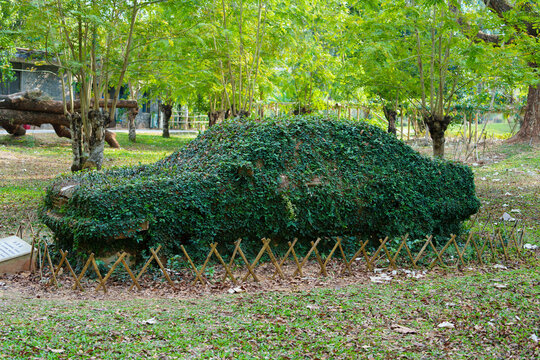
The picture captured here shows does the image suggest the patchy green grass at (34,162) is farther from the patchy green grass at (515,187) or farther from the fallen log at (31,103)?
the patchy green grass at (515,187)

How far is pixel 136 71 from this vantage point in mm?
12469

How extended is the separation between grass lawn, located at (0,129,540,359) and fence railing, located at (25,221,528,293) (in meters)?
0.34

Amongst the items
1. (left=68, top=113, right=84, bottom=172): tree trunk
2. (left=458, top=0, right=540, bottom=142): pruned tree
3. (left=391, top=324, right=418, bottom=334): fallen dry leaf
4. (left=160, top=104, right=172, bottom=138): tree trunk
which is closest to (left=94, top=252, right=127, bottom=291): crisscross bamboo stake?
(left=391, top=324, right=418, bottom=334): fallen dry leaf

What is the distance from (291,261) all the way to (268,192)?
109cm

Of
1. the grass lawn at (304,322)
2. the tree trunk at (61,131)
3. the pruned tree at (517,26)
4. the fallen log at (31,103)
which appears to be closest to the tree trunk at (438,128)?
the pruned tree at (517,26)

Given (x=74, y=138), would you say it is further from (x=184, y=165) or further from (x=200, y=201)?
(x=200, y=201)

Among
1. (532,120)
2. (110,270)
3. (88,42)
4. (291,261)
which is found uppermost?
(88,42)

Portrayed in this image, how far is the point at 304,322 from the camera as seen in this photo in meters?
5.03

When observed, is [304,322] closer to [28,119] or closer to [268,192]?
[268,192]

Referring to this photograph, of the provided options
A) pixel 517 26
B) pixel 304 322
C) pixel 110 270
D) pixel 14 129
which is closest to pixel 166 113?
pixel 14 129

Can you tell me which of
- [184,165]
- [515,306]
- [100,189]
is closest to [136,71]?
[184,165]

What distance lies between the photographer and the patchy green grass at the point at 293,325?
14.3 ft

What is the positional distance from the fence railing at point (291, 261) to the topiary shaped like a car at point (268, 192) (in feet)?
0.97

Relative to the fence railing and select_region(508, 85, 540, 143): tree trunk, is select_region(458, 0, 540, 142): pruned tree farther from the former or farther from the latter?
select_region(508, 85, 540, 143): tree trunk
